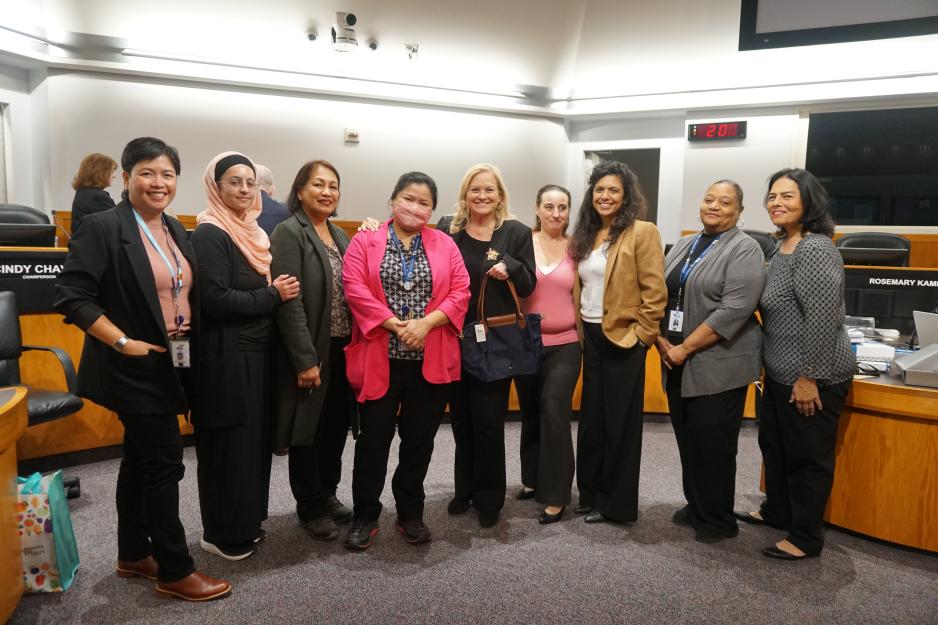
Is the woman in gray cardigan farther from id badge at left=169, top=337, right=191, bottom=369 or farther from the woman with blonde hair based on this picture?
id badge at left=169, top=337, right=191, bottom=369

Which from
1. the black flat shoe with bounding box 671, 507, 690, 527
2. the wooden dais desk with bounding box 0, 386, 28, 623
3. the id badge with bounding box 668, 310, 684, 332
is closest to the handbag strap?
the id badge with bounding box 668, 310, 684, 332

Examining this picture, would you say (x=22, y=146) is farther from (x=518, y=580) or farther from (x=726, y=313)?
(x=726, y=313)

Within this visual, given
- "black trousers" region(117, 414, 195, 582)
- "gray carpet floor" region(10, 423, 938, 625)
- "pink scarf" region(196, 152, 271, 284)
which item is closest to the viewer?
"black trousers" region(117, 414, 195, 582)

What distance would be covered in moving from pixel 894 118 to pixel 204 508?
6.93 metres

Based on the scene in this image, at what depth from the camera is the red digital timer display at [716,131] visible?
262 inches

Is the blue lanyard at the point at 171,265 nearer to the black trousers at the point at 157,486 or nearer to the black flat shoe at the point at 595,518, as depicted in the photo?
the black trousers at the point at 157,486

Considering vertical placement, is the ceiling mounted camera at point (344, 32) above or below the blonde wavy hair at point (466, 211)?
above

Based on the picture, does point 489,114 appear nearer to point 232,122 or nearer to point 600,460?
point 232,122

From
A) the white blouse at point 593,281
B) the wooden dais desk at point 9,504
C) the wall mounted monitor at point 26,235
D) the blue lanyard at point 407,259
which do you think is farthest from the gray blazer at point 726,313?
the wall mounted monitor at point 26,235

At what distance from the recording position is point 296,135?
6473mm

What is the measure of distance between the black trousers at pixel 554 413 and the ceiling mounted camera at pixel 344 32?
14.3 feet

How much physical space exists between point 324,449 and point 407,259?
0.98 m

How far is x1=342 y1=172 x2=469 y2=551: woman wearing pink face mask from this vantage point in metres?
2.50

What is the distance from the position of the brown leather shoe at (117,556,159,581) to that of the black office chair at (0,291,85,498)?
0.93 meters
